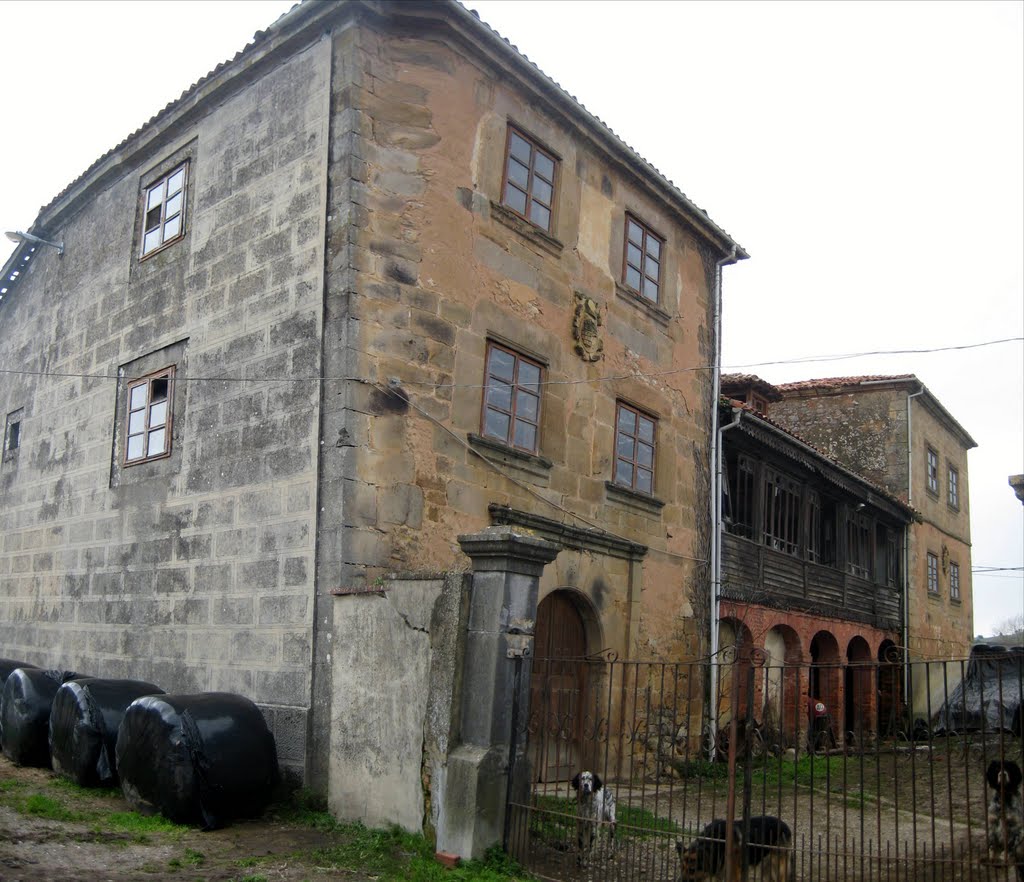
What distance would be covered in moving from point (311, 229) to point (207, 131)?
283 centimetres

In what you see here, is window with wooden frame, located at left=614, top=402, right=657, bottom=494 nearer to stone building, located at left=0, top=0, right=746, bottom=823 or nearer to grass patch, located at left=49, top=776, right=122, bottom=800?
Answer: stone building, located at left=0, top=0, right=746, bottom=823

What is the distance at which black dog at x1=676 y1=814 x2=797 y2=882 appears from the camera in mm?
6230

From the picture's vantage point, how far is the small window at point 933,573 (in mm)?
25734

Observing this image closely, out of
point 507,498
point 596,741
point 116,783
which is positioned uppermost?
point 507,498

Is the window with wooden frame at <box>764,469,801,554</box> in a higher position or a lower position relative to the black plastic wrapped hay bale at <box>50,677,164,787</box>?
higher

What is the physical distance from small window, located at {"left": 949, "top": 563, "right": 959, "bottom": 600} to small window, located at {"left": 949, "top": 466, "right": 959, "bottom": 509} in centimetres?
167

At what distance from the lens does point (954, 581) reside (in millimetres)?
27984

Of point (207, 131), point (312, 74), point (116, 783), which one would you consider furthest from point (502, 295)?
point (116, 783)

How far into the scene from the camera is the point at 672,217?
1484 cm

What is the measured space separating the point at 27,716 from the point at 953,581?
958 inches

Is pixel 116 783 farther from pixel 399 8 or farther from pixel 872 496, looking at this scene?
pixel 872 496

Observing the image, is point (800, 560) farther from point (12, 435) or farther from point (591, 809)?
point (12, 435)

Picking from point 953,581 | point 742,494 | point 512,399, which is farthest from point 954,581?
point 512,399

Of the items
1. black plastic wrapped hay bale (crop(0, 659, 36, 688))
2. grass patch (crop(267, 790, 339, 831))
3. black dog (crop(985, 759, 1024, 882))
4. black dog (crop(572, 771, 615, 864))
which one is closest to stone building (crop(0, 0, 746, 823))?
grass patch (crop(267, 790, 339, 831))
